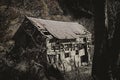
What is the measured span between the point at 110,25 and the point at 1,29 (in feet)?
96.5

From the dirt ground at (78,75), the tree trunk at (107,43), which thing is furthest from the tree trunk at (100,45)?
the dirt ground at (78,75)

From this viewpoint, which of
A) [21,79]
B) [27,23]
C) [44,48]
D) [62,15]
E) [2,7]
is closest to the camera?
[21,79]

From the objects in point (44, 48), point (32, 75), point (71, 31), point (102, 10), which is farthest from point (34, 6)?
point (102, 10)

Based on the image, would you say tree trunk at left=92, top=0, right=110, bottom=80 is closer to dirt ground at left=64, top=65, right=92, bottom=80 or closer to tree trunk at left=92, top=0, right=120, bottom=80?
tree trunk at left=92, top=0, right=120, bottom=80

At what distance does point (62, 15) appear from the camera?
1956 inches

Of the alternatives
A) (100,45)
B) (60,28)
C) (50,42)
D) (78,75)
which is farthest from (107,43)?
(60,28)

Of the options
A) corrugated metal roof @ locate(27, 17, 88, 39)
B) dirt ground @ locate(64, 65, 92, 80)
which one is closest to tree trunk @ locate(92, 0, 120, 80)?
dirt ground @ locate(64, 65, 92, 80)

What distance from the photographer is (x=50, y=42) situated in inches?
1044

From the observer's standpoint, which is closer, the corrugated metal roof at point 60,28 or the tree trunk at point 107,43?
the tree trunk at point 107,43

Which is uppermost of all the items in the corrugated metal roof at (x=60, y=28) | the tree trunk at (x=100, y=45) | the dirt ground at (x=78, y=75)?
the tree trunk at (x=100, y=45)

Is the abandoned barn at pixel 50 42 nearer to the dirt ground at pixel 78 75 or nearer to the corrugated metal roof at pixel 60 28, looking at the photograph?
the corrugated metal roof at pixel 60 28

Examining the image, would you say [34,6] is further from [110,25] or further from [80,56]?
[110,25]

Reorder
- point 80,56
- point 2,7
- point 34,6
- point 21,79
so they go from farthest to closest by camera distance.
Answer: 1. point 34,6
2. point 2,7
3. point 80,56
4. point 21,79

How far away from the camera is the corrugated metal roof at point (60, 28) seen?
27.3 m
